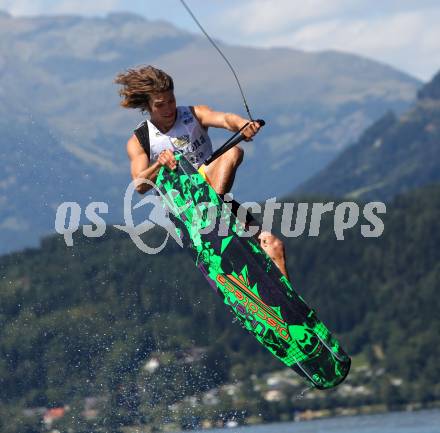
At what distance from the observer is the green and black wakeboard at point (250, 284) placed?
16.5 metres

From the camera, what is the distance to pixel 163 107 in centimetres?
1584

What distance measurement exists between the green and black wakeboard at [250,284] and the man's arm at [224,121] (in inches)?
22.6

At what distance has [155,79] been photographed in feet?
51.0

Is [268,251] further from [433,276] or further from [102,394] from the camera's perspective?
[433,276]

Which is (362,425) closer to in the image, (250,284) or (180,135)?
(250,284)

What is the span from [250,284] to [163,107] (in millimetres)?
2688

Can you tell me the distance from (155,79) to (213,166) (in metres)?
1.64

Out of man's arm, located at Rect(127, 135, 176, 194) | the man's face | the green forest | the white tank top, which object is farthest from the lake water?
the man's face

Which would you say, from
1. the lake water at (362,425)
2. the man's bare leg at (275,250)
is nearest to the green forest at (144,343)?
the lake water at (362,425)

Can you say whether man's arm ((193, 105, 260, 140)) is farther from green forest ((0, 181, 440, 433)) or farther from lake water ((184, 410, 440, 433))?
lake water ((184, 410, 440, 433))

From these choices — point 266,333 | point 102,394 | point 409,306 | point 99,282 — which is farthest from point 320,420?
point 266,333

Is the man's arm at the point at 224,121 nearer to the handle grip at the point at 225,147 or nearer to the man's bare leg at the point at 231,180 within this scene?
the handle grip at the point at 225,147

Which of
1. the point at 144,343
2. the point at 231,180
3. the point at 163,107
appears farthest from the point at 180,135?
the point at 144,343

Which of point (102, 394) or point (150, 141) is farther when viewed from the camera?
point (102, 394)
